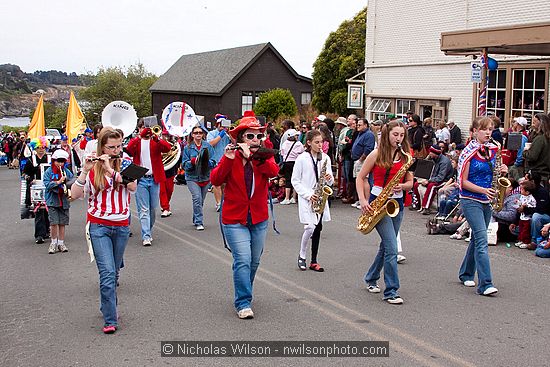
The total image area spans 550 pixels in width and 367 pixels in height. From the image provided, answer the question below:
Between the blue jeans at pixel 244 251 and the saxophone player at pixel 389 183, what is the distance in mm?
1320

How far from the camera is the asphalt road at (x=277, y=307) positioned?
637cm

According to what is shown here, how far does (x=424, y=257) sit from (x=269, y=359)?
4932 mm

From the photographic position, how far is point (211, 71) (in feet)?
186

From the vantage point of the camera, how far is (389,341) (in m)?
6.65

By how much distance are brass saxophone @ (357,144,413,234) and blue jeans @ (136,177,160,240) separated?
16.0 ft

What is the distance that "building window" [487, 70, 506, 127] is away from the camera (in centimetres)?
2145

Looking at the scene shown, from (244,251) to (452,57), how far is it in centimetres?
1800

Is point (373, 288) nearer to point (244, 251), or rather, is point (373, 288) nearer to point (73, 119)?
point (244, 251)

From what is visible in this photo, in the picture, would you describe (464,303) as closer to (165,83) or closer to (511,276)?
(511,276)

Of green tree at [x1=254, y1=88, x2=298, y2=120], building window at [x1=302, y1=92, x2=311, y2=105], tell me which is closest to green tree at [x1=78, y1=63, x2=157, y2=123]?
building window at [x1=302, y1=92, x2=311, y2=105]

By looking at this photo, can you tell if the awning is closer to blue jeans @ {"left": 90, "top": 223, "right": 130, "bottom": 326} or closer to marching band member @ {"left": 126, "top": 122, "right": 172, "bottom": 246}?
marching band member @ {"left": 126, "top": 122, "right": 172, "bottom": 246}

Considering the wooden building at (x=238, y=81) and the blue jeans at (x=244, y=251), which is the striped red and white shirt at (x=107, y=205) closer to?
the blue jeans at (x=244, y=251)

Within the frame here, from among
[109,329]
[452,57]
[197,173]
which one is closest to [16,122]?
[452,57]

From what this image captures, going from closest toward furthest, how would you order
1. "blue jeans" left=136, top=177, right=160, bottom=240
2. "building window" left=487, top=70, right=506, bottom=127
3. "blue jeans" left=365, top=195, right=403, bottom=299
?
"blue jeans" left=365, top=195, right=403, bottom=299
"blue jeans" left=136, top=177, right=160, bottom=240
"building window" left=487, top=70, right=506, bottom=127
